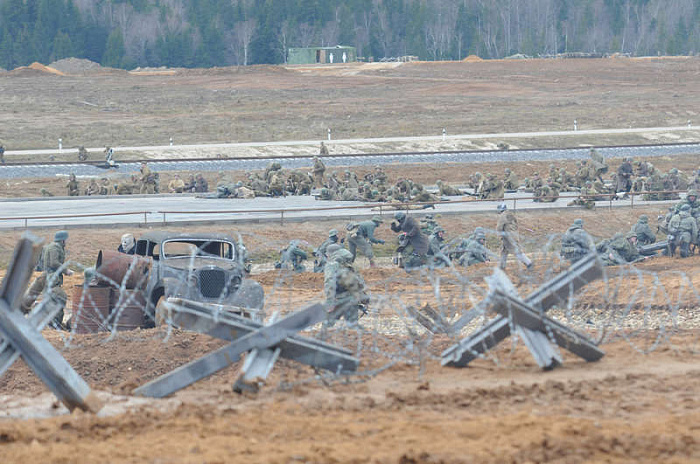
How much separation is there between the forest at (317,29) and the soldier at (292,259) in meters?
78.5

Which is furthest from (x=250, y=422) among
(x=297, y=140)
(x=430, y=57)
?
(x=430, y=57)

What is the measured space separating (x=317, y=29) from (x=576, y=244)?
87.2 metres

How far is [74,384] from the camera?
9031 millimetres

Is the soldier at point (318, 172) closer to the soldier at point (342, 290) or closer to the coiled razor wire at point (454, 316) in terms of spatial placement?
the coiled razor wire at point (454, 316)

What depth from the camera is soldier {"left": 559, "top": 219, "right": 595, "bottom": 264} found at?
20.9 meters

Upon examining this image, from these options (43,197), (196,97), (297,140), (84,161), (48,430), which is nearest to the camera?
(48,430)

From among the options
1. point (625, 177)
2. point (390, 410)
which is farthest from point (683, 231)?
point (390, 410)

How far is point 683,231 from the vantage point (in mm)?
23844

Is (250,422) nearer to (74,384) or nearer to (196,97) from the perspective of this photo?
(74,384)

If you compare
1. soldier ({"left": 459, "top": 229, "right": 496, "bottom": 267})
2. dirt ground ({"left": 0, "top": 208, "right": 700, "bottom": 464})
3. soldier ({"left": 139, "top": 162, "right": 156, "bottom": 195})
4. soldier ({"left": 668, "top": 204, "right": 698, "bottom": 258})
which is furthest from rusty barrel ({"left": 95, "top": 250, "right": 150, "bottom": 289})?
soldier ({"left": 139, "top": 162, "right": 156, "bottom": 195})

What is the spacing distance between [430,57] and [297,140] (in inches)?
2262

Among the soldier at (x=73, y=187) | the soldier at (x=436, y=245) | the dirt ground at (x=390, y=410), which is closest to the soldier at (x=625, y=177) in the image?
the soldier at (x=436, y=245)

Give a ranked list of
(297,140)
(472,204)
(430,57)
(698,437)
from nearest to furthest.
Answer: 1. (698,437)
2. (472,204)
3. (297,140)
4. (430,57)

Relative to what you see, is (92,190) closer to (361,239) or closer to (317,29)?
(361,239)
